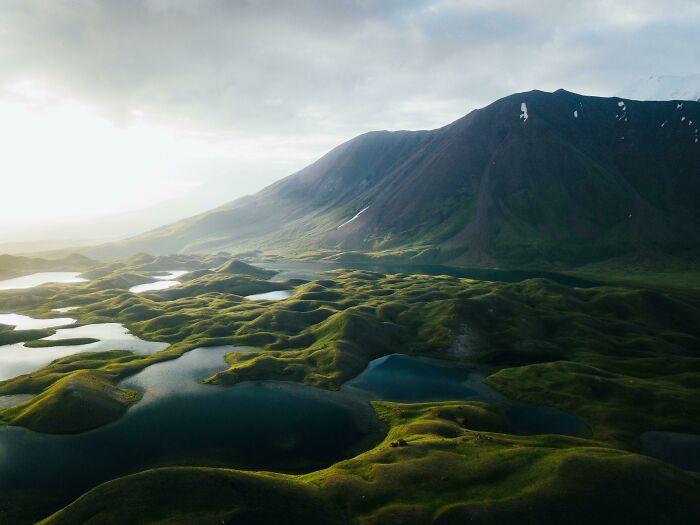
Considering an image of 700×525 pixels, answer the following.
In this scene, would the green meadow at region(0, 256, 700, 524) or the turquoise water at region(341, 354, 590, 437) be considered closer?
the green meadow at region(0, 256, 700, 524)

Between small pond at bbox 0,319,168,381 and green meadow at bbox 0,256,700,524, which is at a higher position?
small pond at bbox 0,319,168,381

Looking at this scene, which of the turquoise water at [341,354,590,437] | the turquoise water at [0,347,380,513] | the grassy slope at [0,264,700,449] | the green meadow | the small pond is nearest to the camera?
the green meadow

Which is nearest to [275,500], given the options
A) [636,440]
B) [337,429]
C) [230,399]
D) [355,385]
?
[337,429]

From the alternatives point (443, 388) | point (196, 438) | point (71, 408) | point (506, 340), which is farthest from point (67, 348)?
point (506, 340)

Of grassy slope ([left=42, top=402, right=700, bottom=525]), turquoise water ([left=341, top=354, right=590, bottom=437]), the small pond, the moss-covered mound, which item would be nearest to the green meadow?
grassy slope ([left=42, top=402, right=700, bottom=525])

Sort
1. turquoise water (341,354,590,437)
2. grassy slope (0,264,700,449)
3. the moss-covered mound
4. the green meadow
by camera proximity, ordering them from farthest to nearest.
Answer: grassy slope (0,264,700,449), turquoise water (341,354,590,437), the moss-covered mound, the green meadow

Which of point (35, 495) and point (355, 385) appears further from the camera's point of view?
point (355, 385)

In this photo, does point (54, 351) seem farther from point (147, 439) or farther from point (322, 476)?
point (322, 476)

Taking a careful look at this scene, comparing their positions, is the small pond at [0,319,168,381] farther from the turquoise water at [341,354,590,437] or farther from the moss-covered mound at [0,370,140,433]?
the turquoise water at [341,354,590,437]
